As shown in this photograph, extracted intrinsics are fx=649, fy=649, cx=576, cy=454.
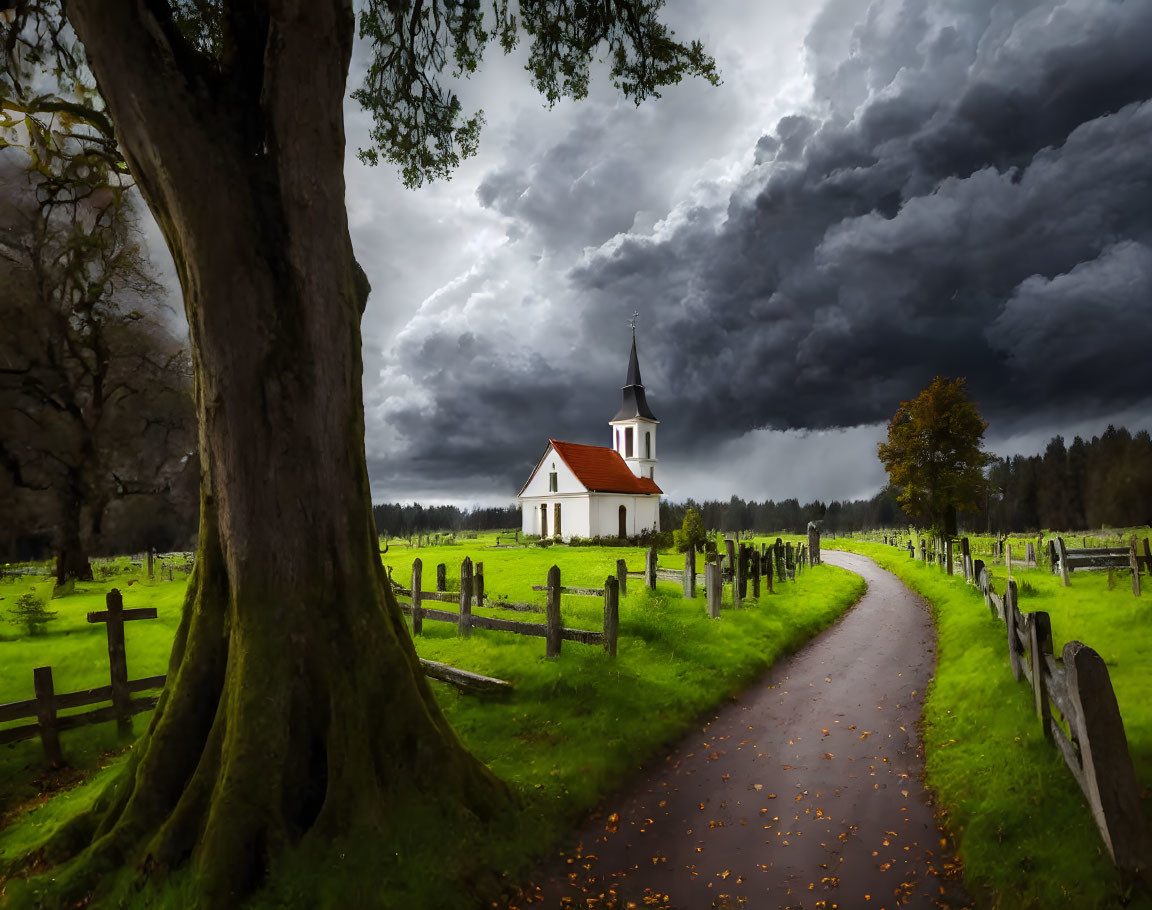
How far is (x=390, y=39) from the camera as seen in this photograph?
950 cm

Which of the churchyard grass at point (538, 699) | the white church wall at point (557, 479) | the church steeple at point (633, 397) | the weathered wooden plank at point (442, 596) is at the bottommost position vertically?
the churchyard grass at point (538, 699)

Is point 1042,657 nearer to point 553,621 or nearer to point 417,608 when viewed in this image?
point 553,621

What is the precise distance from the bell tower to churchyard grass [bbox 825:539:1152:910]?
43692mm

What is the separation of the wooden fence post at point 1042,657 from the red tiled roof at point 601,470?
136 feet

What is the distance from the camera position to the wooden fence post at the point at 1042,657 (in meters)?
6.85

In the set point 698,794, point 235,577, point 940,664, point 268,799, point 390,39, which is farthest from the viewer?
point 940,664

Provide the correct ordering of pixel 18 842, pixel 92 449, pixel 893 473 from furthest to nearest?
pixel 893 473, pixel 92 449, pixel 18 842

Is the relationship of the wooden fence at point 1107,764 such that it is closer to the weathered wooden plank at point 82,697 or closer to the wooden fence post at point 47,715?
the wooden fence post at point 47,715

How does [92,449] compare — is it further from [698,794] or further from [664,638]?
[698,794]

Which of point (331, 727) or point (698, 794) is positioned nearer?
point (331, 727)

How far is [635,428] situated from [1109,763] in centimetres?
5244

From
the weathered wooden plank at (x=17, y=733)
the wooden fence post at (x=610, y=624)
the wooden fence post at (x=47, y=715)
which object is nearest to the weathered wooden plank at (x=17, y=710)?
the wooden fence post at (x=47, y=715)

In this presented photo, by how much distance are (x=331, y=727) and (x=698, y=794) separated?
163 inches

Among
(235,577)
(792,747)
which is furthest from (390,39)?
(792,747)
